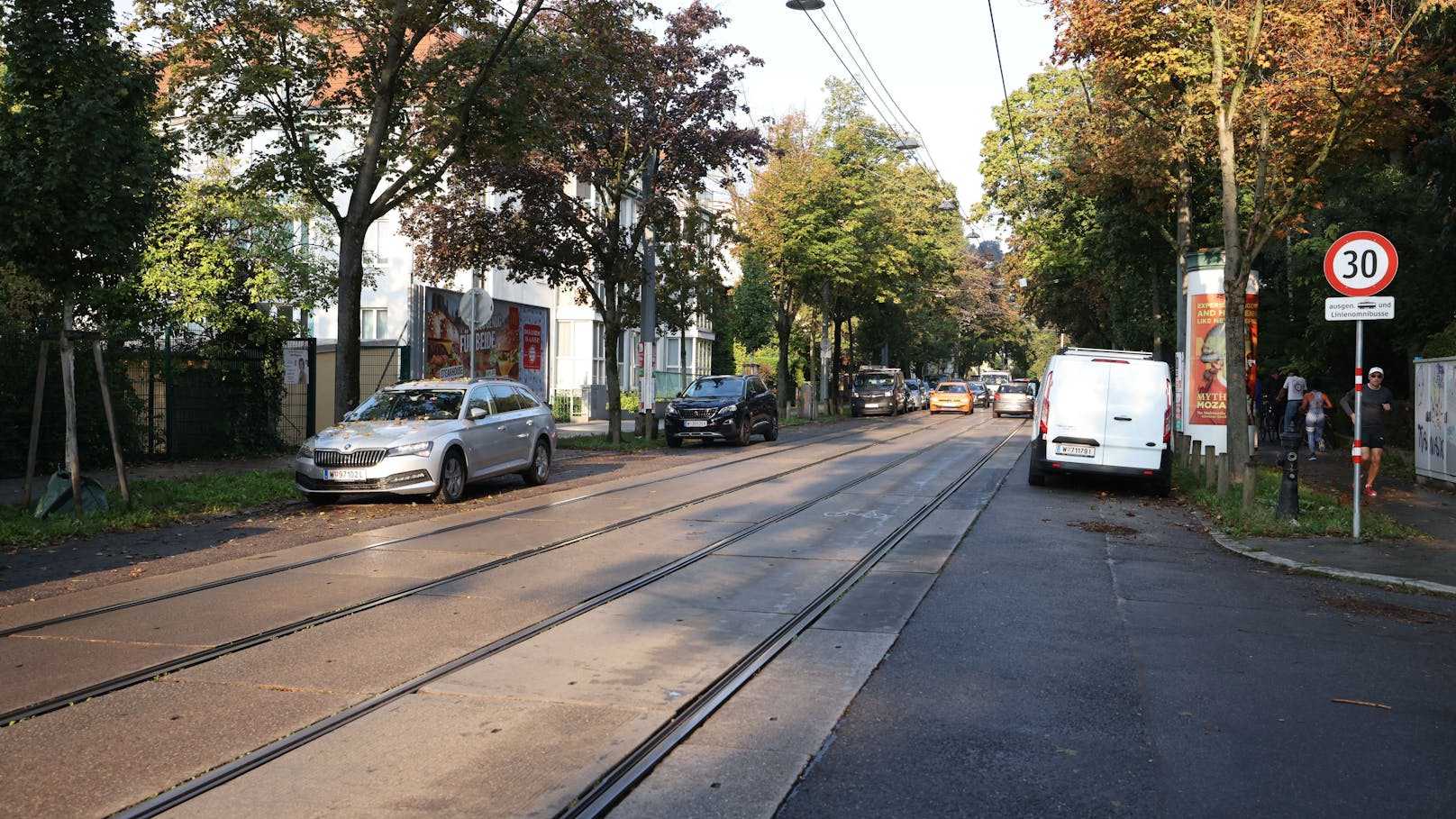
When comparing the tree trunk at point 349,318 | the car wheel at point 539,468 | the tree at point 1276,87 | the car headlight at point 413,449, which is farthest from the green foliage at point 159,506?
the tree at point 1276,87

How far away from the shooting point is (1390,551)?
36.1 feet

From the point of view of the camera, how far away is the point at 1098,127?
22031 mm

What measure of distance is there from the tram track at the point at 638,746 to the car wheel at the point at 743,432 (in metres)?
16.5

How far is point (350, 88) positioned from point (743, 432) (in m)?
12.7

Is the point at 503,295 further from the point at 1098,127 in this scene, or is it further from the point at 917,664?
the point at 917,664

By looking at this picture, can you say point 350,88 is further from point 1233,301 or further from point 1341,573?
point 1341,573

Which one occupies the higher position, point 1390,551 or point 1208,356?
point 1208,356

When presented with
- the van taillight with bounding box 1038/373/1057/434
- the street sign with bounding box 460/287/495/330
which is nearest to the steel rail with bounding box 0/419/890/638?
the street sign with bounding box 460/287/495/330

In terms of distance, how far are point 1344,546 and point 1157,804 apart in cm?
831

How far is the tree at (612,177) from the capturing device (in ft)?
80.7

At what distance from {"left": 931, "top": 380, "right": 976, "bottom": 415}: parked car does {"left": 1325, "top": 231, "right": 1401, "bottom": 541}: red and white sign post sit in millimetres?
43421

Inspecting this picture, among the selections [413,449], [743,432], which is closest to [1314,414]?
[743,432]

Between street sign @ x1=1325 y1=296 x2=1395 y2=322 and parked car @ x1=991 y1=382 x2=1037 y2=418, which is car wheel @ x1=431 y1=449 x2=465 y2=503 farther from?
parked car @ x1=991 y1=382 x2=1037 y2=418

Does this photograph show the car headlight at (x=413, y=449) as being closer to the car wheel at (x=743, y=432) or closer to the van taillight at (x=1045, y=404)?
the van taillight at (x=1045, y=404)
